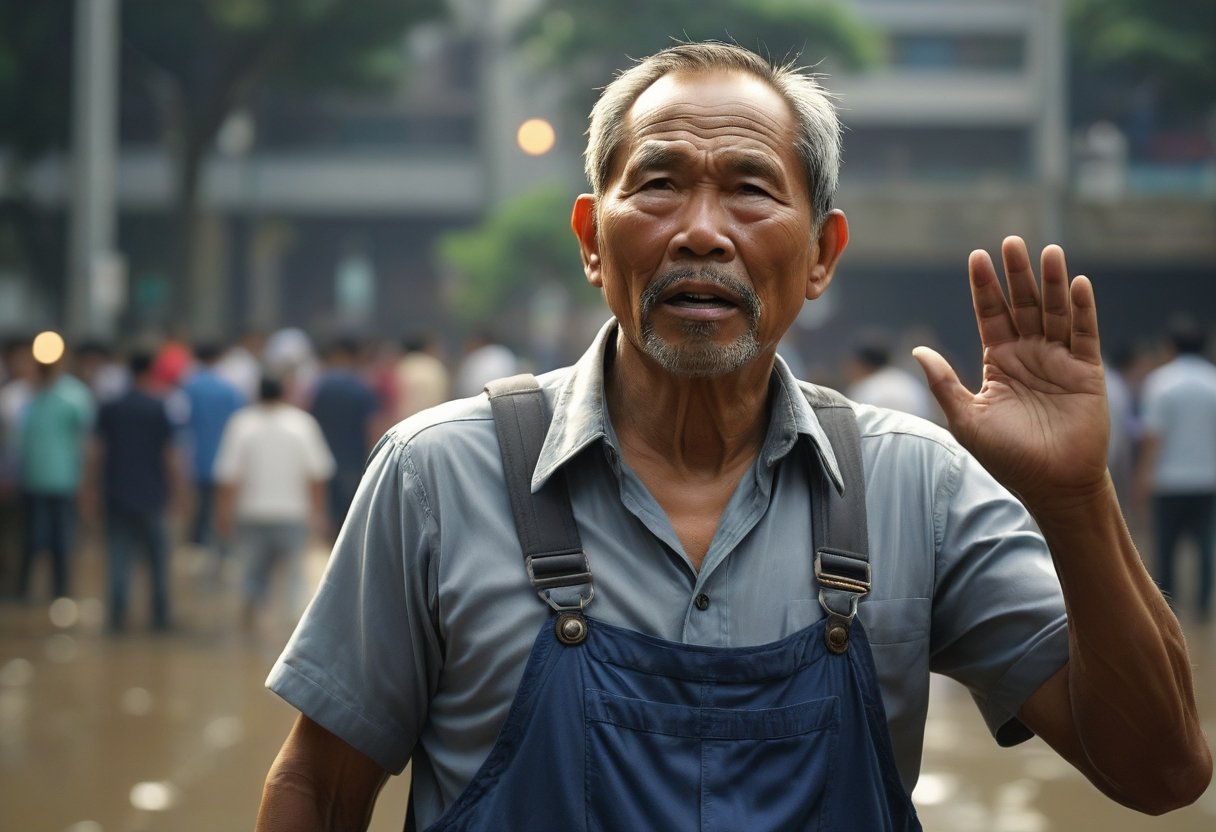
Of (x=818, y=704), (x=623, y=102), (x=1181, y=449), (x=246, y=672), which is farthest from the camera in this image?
(x=1181, y=449)

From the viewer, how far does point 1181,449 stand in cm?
1046

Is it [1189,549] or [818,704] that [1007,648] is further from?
[1189,549]

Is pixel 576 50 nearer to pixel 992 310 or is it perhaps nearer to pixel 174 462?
pixel 174 462

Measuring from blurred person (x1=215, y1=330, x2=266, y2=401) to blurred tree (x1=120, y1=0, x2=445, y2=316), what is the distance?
15485 millimetres

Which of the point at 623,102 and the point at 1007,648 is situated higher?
the point at 623,102

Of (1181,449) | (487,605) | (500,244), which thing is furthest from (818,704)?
(500,244)

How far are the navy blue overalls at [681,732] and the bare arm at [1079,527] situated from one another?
26cm

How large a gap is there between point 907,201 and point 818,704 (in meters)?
36.7

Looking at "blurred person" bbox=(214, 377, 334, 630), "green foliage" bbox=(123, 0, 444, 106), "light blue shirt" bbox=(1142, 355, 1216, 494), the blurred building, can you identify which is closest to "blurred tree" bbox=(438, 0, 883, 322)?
the blurred building

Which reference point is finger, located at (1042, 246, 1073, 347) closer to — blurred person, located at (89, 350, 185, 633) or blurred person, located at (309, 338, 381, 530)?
blurred person, located at (89, 350, 185, 633)

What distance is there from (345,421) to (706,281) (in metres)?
10.5

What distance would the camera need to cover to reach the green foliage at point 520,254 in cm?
3350

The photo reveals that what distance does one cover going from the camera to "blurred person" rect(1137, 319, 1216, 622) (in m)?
10.5

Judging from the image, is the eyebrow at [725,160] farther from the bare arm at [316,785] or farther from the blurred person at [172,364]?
the blurred person at [172,364]
